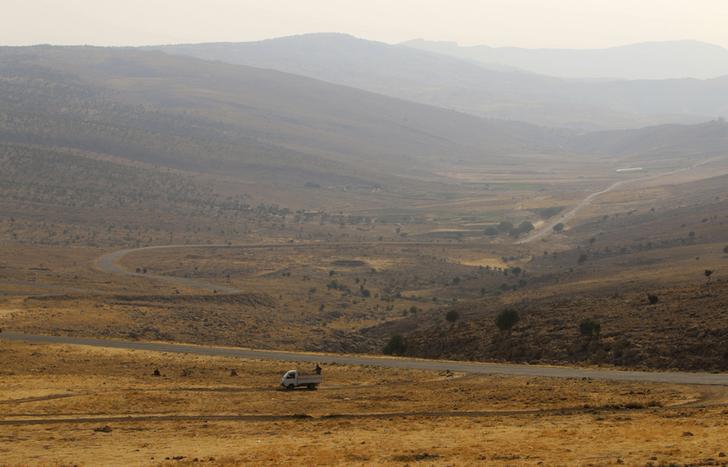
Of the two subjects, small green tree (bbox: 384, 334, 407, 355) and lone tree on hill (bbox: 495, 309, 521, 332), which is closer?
lone tree on hill (bbox: 495, 309, 521, 332)

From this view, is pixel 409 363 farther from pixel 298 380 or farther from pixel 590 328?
pixel 590 328

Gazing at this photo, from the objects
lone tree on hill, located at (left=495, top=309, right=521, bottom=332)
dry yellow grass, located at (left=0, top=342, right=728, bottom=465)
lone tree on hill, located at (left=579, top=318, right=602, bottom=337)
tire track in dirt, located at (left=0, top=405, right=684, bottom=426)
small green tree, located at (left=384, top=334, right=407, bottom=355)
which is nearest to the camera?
dry yellow grass, located at (left=0, top=342, right=728, bottom=465)

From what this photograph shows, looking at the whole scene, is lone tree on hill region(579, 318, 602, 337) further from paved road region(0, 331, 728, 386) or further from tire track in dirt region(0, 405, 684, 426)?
tire track in dirt region(0, 405, 684, 426)

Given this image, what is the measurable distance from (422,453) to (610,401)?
10098 mm

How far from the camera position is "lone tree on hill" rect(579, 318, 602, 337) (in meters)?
48.2

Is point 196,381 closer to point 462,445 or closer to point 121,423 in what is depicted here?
point 121,423

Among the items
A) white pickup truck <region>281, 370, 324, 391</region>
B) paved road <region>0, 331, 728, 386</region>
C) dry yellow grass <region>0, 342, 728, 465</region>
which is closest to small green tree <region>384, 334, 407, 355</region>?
paved road <region>0, 331, 728, 386</region>

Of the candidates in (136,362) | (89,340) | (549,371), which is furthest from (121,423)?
(89,340)

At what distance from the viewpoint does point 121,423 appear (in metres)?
30.4

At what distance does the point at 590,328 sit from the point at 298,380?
17575 millimetres

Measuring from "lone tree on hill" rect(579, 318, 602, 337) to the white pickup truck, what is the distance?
1656 centimetres

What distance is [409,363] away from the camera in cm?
4497

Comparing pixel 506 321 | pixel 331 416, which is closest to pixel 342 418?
pixel 331 416

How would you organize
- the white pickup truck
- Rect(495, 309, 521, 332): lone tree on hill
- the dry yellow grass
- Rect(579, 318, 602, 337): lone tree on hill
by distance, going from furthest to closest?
Rect(495, 309, 521, 332): lone tree on hill, Rect(579, 318, 602, 337): lone tree on hill, the white pickup truck, the dry yellow grass
